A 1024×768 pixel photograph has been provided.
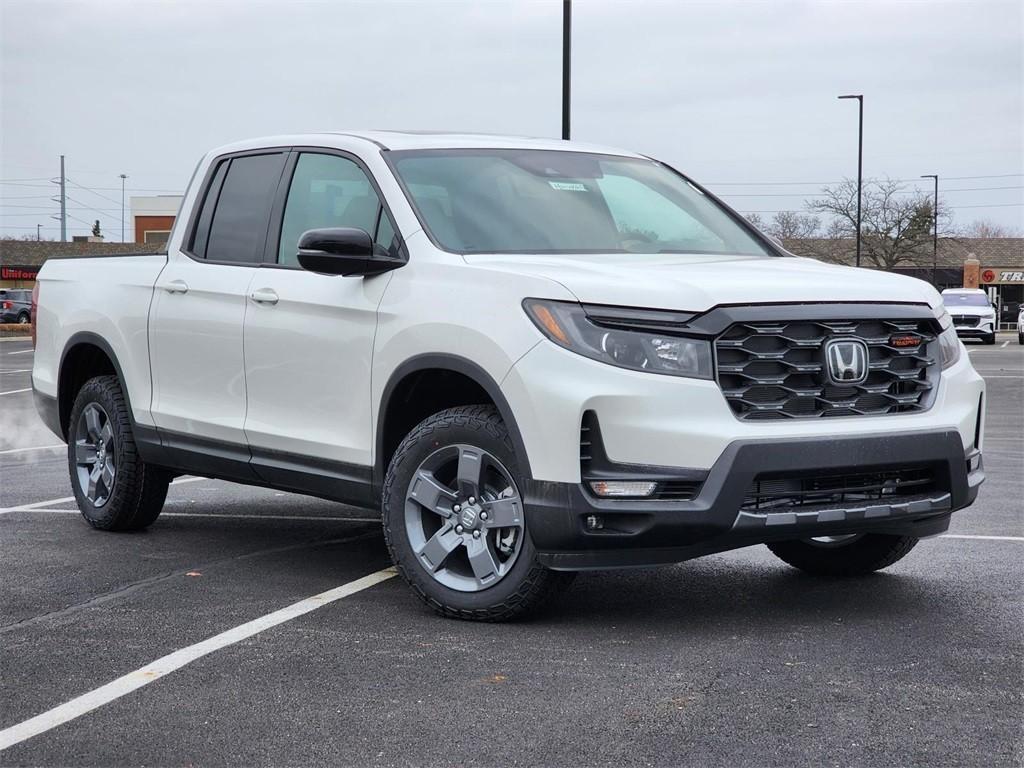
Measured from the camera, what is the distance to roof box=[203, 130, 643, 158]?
6.71 meters

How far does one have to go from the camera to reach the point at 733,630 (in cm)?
548

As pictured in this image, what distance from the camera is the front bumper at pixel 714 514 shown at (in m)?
5.11

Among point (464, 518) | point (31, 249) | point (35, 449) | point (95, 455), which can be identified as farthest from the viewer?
point (31, 249)

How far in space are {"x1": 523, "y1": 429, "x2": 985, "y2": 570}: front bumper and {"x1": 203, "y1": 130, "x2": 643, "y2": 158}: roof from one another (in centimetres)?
210

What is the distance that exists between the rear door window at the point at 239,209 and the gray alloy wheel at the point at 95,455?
1296 mm

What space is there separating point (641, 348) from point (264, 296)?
2.20m

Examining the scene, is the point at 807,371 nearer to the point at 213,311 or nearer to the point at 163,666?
the point at 163,666

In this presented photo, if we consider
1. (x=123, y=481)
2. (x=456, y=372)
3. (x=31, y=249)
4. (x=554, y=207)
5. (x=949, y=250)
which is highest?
(x=949, y=250)

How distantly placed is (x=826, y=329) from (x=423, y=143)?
2272 millimetres

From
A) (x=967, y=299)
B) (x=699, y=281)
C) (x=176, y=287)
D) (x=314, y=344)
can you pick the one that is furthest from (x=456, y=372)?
(x=967, y=299)

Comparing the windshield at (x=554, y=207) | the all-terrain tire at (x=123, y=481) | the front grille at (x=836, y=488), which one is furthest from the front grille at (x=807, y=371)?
the all-terrain tire at (x=123, y=481)

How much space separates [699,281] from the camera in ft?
17.4

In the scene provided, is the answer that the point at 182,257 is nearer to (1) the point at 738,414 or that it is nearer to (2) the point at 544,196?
(2) the point at 544,196

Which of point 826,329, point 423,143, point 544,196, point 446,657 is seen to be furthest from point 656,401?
point 423,143
